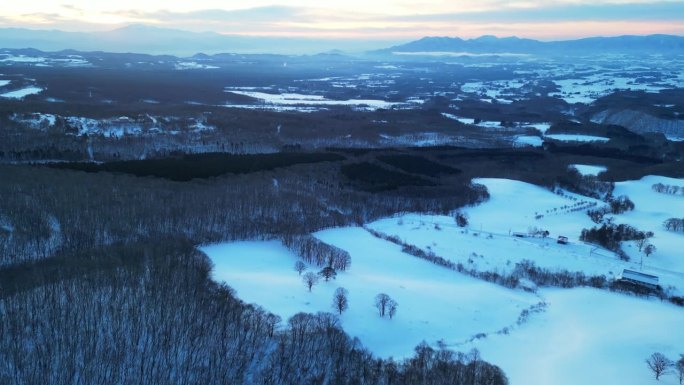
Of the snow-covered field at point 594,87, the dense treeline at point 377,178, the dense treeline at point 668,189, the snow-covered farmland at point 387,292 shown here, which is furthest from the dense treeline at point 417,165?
the snow-covered field at point 594,87

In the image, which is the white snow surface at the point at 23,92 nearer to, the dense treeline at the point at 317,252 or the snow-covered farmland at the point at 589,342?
the dense treeline at the point at 317,252

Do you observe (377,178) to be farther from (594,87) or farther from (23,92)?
(594,87)

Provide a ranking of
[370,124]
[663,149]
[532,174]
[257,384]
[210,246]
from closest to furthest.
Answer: [257,384]
[210,246]
[532,174]
[663,149]
[370,124]

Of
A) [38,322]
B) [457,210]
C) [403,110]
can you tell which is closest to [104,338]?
[38,322]

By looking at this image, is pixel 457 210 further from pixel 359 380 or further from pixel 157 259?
pixel 359 380

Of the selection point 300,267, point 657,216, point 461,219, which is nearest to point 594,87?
point 657,216

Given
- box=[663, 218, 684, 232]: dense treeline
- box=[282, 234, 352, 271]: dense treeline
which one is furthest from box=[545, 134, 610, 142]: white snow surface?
box=[282, 234, 352, 271]: dense treeline

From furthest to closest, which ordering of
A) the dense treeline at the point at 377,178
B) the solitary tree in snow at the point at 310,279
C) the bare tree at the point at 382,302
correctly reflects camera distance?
the dense treeline at the point at 377,178
the solitary tree in snow at the point at 310,279
the bare tree at the point at 382,302
